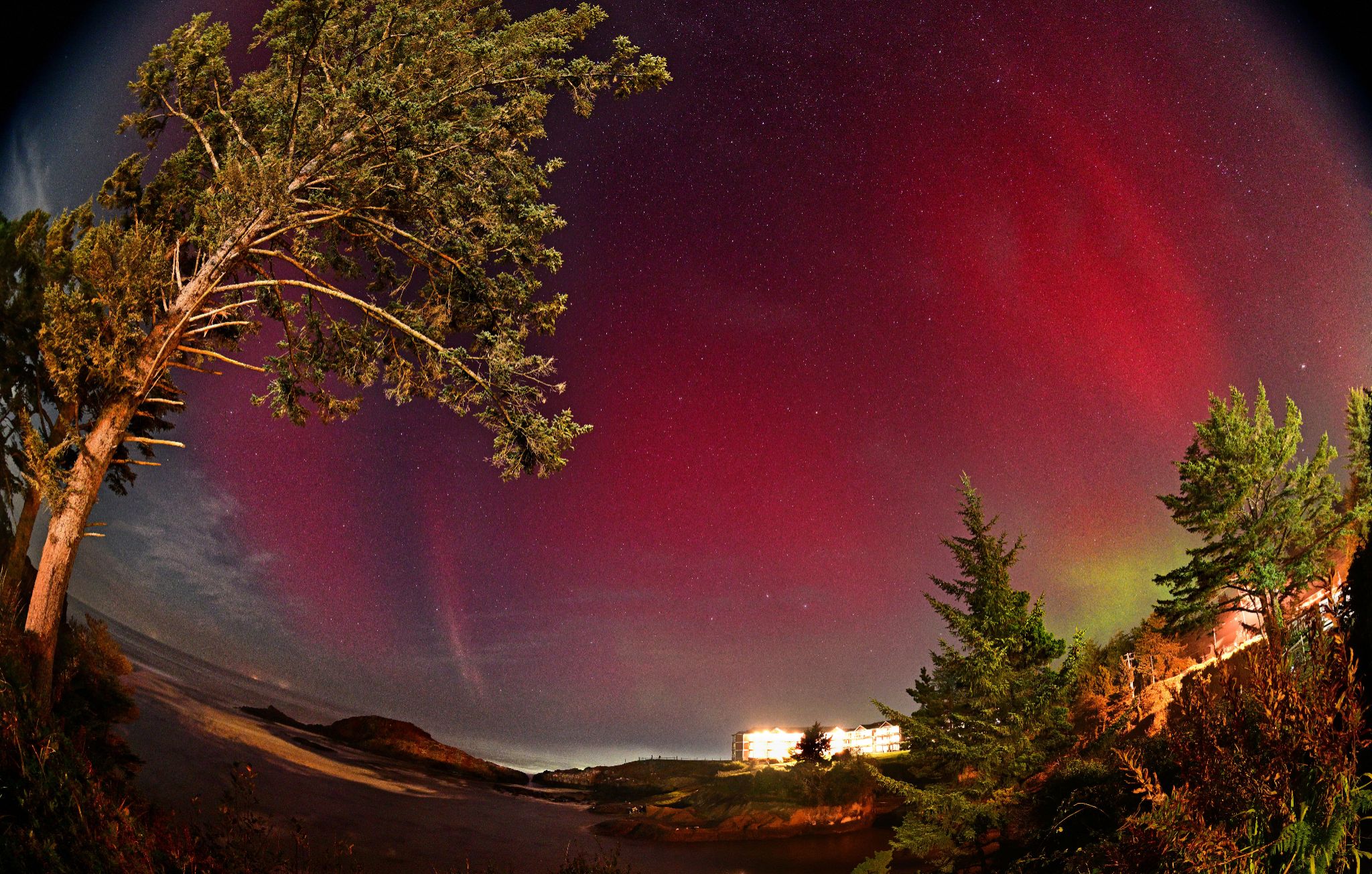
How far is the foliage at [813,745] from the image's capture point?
2883 cm

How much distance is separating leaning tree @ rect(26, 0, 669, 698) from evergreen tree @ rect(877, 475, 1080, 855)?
12.3 metres

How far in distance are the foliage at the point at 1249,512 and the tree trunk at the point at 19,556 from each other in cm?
3854

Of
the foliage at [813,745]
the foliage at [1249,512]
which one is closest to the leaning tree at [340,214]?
the foliage at [813,745]

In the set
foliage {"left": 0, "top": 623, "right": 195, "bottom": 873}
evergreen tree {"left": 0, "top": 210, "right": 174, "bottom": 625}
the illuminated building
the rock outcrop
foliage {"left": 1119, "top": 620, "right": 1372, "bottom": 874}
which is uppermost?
evergreen tree {"left": 0, "top": 210, "right": 174, "bottom": 625}

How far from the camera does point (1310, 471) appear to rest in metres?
28.0

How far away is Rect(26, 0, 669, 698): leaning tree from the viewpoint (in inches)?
430

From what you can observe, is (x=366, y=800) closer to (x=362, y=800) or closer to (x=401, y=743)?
(x=362, y=800)

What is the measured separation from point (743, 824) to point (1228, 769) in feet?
66.4

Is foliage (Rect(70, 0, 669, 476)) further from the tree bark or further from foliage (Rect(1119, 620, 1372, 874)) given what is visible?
foliage (Rect(1119, 620, 1372, 874))

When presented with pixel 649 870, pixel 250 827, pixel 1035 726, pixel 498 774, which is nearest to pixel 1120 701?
pixel 1035 726

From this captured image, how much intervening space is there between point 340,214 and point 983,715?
19.4 m

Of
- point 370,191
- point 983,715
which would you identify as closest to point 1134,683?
point 983,715

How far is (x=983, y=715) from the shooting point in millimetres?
16328

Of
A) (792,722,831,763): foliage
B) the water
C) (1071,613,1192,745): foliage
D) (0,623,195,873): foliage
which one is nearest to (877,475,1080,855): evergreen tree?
the water
